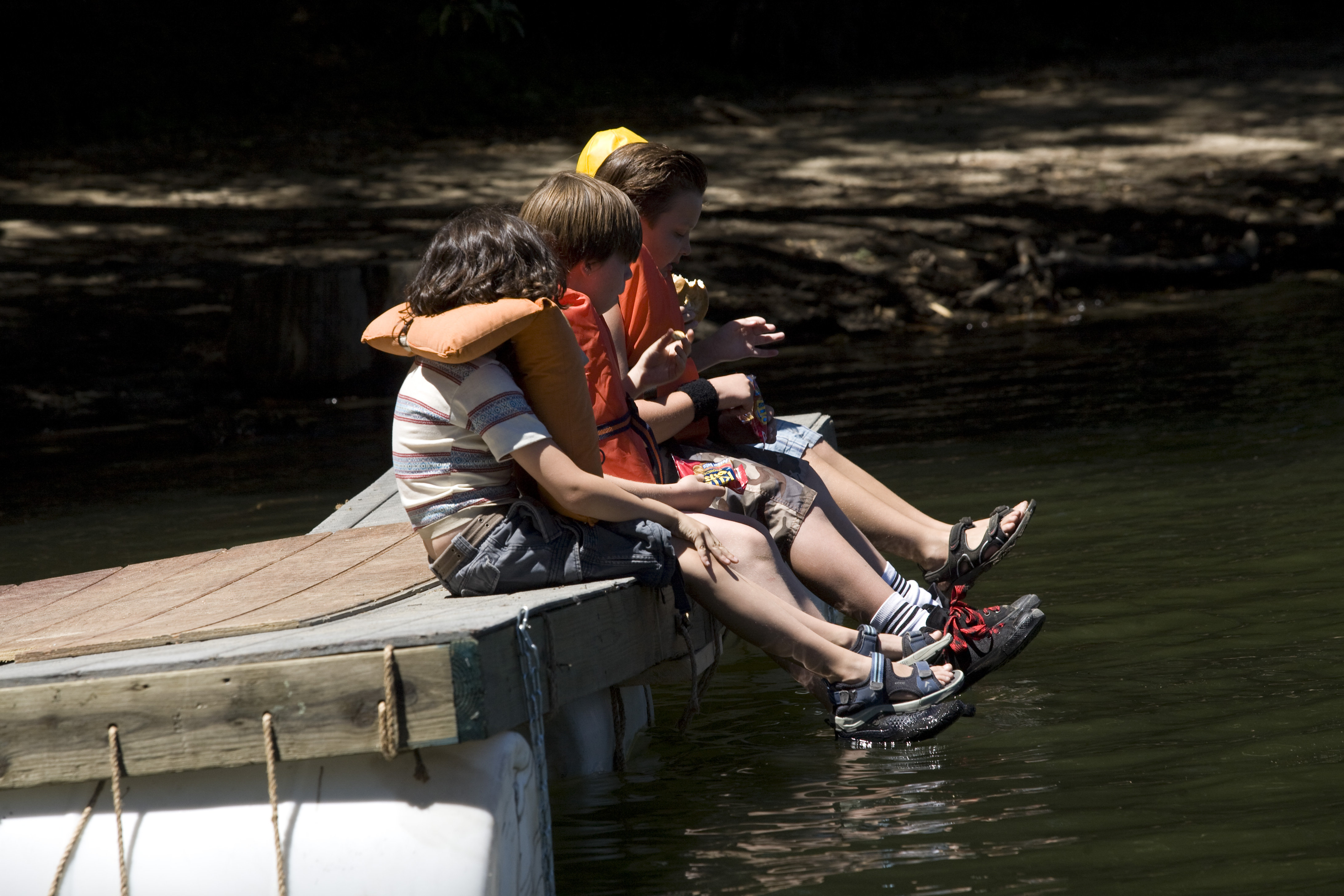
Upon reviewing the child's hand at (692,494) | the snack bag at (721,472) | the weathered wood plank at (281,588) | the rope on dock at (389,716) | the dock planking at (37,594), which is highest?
the child's hand at (692,494)

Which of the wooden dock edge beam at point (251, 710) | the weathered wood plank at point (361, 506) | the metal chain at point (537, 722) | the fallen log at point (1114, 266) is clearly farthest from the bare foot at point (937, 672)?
the fallen log at point (1114, 266)

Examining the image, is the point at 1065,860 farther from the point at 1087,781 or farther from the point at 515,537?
the point at 515,537

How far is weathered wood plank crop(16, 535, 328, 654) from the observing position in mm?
3176

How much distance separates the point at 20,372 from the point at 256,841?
30.8ft

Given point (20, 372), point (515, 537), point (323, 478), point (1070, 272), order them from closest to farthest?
point (515, 537) → point (323, 478) → point (20, 372) → point (1070, 272)

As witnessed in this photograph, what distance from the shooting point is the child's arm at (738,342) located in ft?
14.1

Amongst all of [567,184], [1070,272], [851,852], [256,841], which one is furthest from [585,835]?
[1070,272]

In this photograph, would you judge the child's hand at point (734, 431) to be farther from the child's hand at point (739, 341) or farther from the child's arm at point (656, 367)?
the child's arm at point (656, 367)

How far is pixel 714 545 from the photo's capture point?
3.33 metres

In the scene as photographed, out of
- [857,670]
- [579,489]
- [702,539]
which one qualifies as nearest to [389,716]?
[579,489]

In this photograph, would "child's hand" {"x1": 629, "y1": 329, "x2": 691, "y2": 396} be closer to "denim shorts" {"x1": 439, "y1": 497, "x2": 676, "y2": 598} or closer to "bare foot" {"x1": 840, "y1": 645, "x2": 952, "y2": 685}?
"denim shorts" {"x1": 439, "y1": 497, "x2": 676, "y2": 598}

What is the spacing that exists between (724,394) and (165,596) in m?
1.56

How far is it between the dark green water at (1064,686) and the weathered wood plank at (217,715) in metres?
0.72

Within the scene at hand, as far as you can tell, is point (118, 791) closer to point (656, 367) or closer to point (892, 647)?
point (656, 367)
